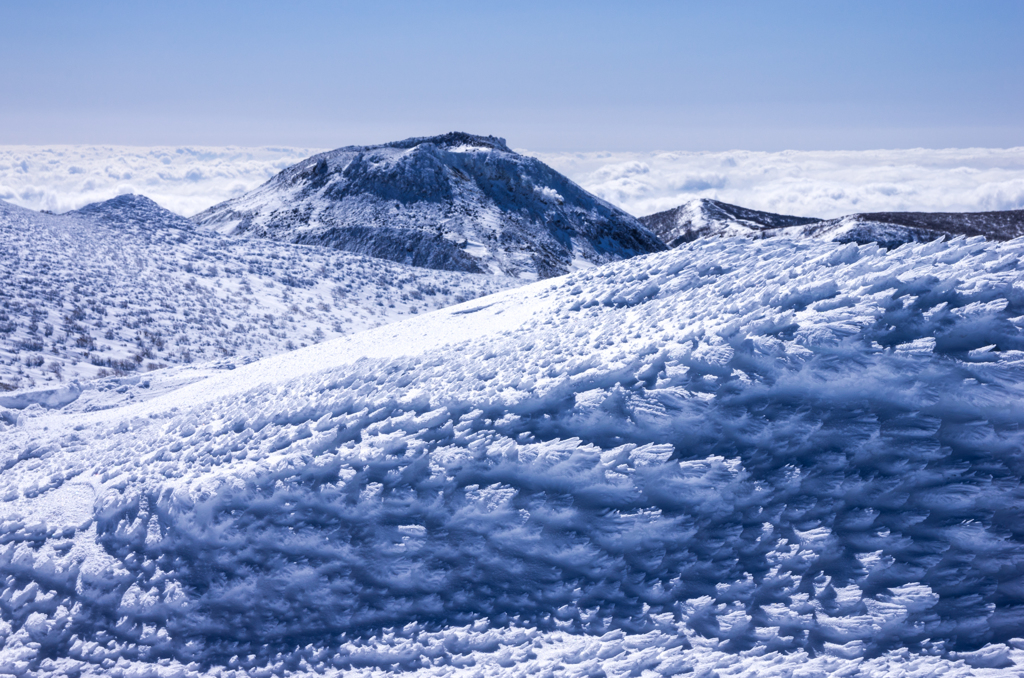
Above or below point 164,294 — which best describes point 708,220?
above

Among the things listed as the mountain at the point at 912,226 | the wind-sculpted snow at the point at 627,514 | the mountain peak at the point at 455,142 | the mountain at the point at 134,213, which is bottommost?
the wind-sculpted snow at the point at 627,514

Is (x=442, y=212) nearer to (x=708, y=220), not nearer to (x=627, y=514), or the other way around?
(x=627, y=514)

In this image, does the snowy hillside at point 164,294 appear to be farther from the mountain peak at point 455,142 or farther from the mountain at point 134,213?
the mountain peak at point 455,142

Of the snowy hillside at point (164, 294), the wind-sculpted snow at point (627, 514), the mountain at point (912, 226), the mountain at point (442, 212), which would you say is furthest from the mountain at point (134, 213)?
the mountain at point (912, 226)

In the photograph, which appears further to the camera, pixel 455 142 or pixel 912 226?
pixel 912 226

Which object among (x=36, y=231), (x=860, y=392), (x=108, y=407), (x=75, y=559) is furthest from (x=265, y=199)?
(x=860, y=392)

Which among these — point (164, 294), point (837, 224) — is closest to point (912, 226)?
point (837, 224)

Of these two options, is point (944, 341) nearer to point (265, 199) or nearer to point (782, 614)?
point (782, 614)
